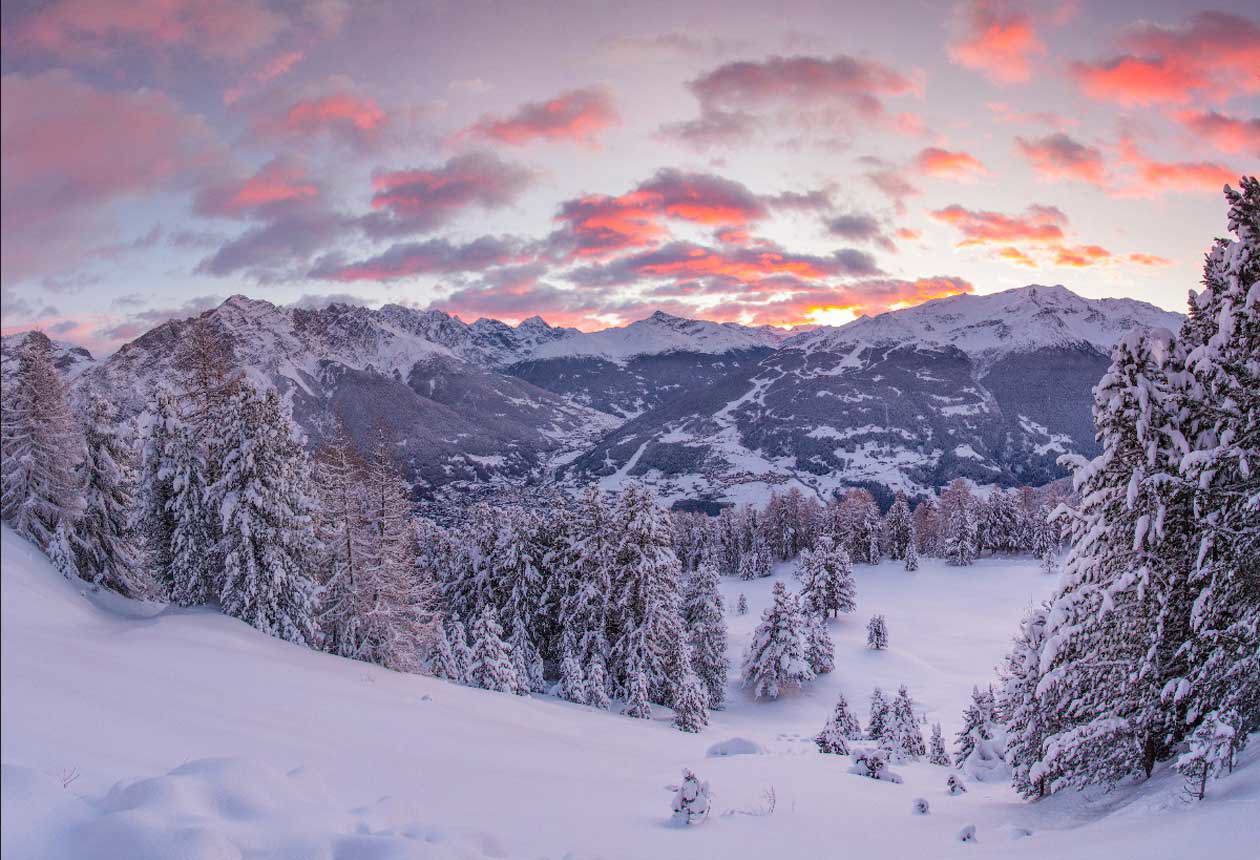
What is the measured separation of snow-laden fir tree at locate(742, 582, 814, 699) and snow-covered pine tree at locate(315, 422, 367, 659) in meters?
32.9

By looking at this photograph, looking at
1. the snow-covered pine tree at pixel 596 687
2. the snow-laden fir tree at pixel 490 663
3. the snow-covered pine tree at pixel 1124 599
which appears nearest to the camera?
the snow-covered pine tree at pixel 1124 599

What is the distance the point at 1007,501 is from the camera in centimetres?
10319

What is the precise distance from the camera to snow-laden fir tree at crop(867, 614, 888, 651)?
60.5 metres

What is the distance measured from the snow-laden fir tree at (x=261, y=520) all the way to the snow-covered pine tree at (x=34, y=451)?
45.3ft

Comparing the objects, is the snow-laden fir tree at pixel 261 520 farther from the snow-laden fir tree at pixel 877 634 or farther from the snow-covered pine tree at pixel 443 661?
the snow-laden fir tree at pixel 877 634

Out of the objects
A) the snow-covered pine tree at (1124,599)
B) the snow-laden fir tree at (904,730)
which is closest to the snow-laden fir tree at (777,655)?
the snow-laden fir tree at (904,730)

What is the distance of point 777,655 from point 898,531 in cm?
6636

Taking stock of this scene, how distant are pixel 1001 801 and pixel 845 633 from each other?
57.7 meters

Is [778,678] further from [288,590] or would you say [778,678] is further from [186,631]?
[186,631]

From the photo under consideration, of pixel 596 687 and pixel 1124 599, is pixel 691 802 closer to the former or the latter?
pixel 1124 599

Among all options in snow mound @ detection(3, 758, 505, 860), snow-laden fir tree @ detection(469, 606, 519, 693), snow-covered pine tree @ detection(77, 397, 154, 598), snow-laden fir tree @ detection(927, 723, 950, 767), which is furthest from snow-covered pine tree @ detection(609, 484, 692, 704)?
snow mound @ detection(3, 758, 505, 860)

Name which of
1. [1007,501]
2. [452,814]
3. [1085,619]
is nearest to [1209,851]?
[1085,619]

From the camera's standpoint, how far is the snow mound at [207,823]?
384 cm

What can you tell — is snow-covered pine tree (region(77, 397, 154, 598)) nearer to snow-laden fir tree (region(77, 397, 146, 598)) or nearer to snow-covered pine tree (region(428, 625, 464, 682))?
snow-laden fir tree (region(77, 397, 146, 598))
